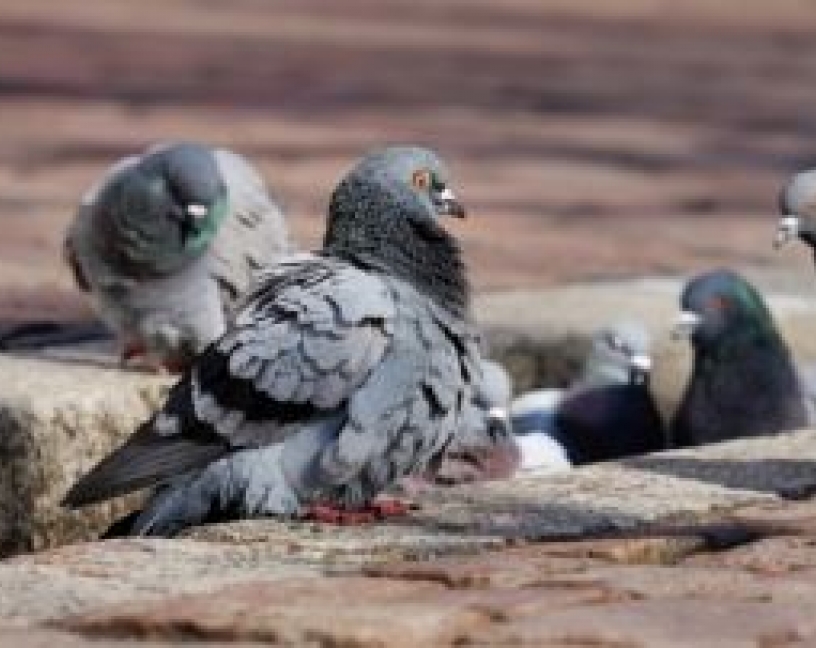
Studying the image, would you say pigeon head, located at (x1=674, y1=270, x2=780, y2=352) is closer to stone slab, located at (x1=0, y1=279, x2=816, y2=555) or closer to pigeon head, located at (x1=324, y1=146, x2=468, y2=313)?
stone slab, located at (x1=0, y1=279, x2=816, y2=555)

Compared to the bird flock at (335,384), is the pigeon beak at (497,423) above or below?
below

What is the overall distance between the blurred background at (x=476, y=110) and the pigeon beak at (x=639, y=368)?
195 centimetres

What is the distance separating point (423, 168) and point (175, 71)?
12.2 m

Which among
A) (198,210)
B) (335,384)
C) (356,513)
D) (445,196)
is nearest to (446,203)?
(445,196)

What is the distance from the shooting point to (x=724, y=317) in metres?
9.99

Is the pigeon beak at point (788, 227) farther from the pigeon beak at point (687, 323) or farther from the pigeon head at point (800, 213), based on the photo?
the pigeon beak at point (687, 323)

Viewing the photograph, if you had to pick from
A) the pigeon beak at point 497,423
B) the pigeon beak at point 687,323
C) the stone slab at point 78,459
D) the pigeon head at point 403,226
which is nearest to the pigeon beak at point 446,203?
the pigeon head at point 403,226

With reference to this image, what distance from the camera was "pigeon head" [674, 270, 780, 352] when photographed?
9.97m

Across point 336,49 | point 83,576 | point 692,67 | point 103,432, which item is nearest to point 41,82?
point 336,49

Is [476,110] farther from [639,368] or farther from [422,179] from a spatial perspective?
[422,179]

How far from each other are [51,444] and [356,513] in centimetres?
99

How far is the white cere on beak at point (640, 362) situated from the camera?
1006cm

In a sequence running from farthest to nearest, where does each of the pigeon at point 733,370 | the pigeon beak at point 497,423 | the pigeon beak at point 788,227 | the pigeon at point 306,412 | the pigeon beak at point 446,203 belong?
the pigeon at point 733,370 < the pigeon beak at point 497,423 < the pigeon beak at point 788,227 < the pigeon beak at point 446,203 < the pigeon at point 306,412

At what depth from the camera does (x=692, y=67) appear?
21.3 metres
